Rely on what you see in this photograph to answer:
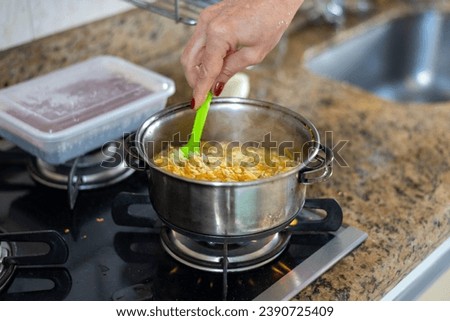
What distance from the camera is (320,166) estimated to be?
82 centimetres

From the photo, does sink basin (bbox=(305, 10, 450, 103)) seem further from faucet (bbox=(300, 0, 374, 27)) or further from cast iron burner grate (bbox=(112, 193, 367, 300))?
cast iron burner grate (bbox=(112, 193, 367, 300))

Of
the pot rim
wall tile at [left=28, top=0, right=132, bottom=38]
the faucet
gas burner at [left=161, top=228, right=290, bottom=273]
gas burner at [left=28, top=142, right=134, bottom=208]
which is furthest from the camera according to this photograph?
the faucet

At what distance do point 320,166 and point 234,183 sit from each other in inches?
4.8

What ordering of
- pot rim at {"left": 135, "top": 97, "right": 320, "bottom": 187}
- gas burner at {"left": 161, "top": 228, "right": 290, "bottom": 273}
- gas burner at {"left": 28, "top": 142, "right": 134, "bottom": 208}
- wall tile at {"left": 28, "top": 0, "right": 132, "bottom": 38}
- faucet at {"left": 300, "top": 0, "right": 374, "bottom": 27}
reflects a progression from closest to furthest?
pot rim at {"left": 135, "top": 97, "right": 320, "bottom": 187} → gas burner at {"left": 161, "top": 228, "right": 290, "bottom": 273} → gas burner at {"left": 28, "top": 142, "right": 134, "bottom": 208} → wall tile at {"left": 28, "top": 0, "right": 132, "bottom": 38} → faucet at {"left": 300, "top": 0, "right": 374, "bottom": 27}

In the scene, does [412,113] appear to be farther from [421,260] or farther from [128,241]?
[128,241]

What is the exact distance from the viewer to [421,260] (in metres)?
0.97

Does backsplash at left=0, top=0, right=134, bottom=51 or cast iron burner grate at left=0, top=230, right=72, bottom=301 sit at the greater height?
A: backsplash at left=0, top=0, right=134, bottom=51

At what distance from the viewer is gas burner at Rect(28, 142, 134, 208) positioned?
105 centimetres

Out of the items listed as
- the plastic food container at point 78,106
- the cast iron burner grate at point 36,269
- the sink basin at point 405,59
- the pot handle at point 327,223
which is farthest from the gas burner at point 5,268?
the sink basin at point 405,59

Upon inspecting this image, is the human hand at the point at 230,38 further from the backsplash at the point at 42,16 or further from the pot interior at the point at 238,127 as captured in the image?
the backsplash at the point at 42,16

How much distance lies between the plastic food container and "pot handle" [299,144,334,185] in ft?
1.03

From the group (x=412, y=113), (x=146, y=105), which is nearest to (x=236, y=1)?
(x=146, y=105)

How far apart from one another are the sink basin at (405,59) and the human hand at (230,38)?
2.63ft

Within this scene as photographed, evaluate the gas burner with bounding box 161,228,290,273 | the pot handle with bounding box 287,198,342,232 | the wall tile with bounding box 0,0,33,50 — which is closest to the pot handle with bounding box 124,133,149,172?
the gas burner with bounding box 161,228,290,273
